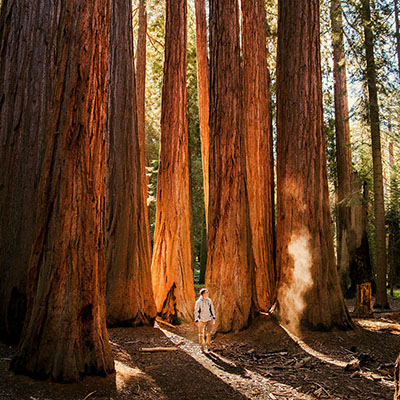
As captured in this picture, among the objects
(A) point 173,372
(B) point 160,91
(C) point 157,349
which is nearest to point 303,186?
(C) point 157,349

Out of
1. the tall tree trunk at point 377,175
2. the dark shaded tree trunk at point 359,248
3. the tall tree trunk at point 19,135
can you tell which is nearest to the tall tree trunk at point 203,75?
the tall tree trunk at point 377,175

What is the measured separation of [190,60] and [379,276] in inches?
521

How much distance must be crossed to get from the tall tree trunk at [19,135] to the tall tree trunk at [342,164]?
1111 centimetres

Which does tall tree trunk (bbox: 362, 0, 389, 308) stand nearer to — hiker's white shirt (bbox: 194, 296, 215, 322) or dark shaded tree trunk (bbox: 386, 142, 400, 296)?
hiker's white shirt (bbox: 194, 296, 215, 322)

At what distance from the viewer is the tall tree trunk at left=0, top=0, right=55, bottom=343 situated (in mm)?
6316

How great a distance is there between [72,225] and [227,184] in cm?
448

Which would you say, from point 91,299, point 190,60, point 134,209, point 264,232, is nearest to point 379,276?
point 264,232

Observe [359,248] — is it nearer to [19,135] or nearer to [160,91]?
[160,91]

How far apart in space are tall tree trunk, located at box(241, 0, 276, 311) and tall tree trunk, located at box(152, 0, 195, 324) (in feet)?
5.33

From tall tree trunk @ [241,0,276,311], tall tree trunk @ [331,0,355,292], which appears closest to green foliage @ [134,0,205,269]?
tall tree trunk @ [331,0,355,292]

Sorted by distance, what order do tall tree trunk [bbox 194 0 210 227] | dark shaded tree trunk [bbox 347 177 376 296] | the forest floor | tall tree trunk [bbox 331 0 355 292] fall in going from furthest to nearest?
tall tree trunk [bbox 331 0 355 292] → dark shaded tree trunk [bbox 347 177 376 296] → tall tree trunk [bbox 194 0 210 227] → the forest floor

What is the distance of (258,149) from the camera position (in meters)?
11.4

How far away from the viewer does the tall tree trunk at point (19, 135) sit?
6.32 metres

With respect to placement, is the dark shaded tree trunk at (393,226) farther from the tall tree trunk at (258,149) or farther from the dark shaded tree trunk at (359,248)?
the tall tree trunk at (258,149)
